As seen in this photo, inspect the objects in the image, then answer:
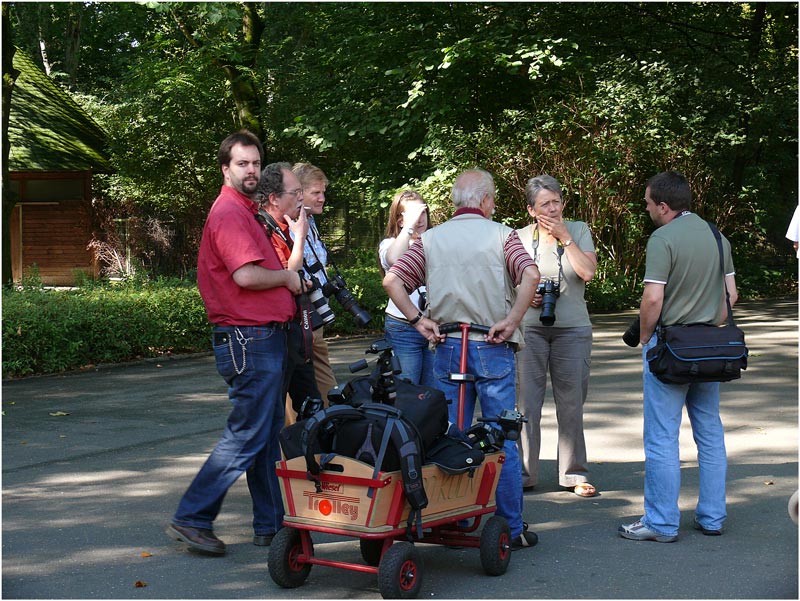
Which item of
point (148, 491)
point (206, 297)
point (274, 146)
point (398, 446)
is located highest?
point (274, 146)

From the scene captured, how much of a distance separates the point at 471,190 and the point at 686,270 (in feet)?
3.82

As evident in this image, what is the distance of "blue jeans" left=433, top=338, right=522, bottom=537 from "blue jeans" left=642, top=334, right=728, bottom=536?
744 millimetres

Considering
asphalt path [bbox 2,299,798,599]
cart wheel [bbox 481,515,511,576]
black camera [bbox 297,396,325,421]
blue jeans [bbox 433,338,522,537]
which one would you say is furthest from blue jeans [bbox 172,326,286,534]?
cart wheel [bbox 481,515,511,576]

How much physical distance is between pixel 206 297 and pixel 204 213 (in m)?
21.9

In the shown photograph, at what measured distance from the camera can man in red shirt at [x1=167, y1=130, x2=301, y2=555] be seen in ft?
17.9

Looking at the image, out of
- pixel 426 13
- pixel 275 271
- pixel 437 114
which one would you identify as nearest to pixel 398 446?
pixel 275 271

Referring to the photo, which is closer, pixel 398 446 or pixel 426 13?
pixel 398 446

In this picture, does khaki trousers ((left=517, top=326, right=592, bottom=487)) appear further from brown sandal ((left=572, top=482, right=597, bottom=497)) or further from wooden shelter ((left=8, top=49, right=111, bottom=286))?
wooden shelter ((left=8, top=49, right=111, bottom=286))

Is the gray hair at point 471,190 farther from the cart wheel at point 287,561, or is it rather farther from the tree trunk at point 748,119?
the tree trunk at point 748,119

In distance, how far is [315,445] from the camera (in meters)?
4.77

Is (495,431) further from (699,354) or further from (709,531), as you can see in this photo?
(709,531)

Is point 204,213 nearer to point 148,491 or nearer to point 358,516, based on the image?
point 148,491

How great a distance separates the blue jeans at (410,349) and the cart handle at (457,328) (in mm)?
1296

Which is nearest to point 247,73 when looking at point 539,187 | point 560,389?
point 539,187
